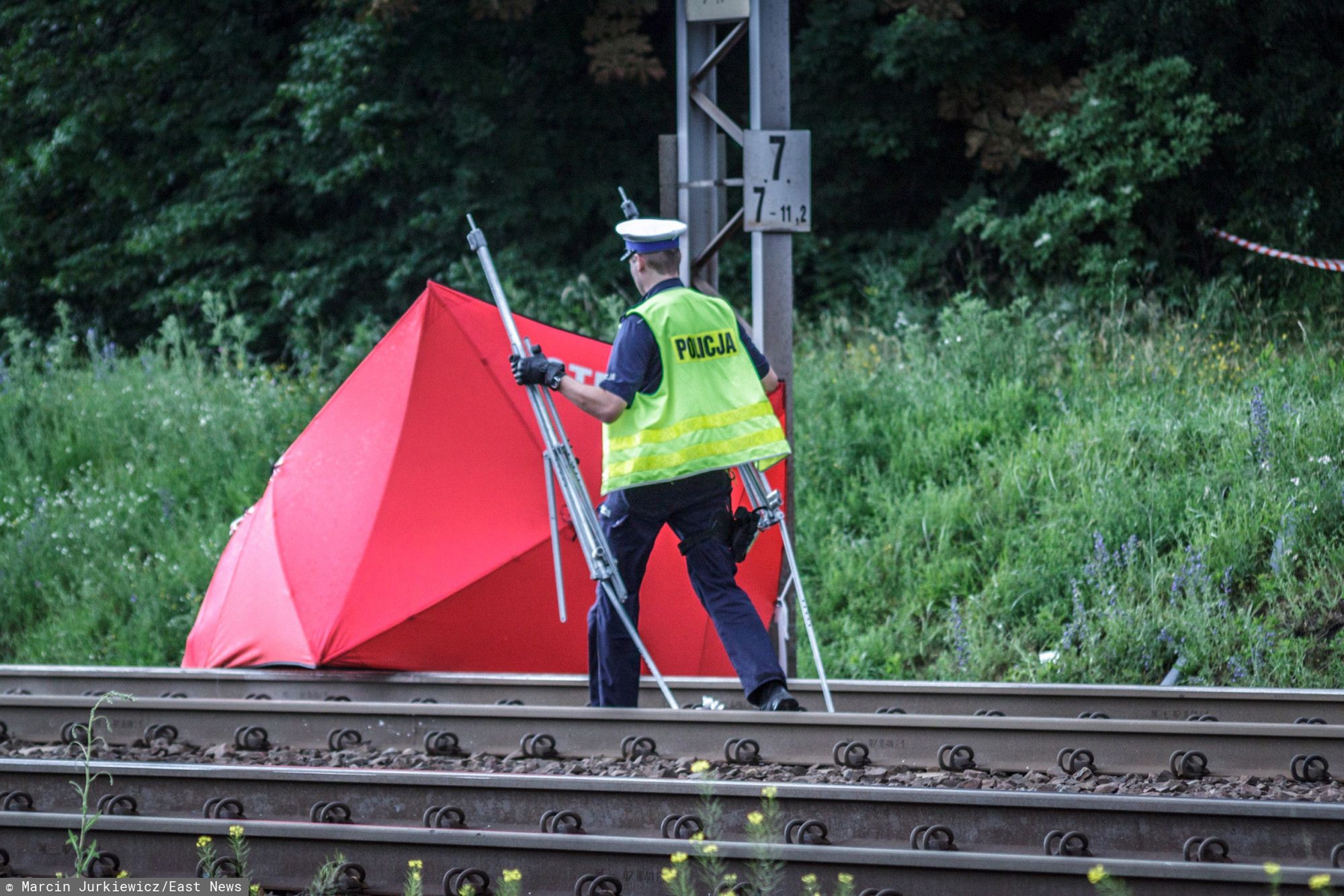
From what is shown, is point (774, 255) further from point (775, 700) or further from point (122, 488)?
point (122, 488)

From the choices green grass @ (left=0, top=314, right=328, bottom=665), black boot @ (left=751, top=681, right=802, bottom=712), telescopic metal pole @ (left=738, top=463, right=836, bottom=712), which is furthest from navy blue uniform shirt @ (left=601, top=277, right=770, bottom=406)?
green grass @ (left=0, top=314, right=328, bottom=665)

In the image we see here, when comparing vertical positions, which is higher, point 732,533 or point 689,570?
point 732,533

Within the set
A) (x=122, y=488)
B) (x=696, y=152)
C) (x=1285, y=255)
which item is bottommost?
(x=122, y=488)

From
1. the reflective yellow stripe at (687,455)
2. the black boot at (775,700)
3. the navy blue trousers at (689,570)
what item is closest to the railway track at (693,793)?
the black boot at (775,700)

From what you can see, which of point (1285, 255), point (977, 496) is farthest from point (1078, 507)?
point (1285, 255)

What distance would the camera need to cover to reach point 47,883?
146 inches

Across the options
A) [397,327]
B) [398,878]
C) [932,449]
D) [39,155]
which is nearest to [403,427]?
[397,327]

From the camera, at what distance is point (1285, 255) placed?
11273 mm

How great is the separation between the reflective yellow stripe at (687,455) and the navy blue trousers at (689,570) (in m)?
0.15

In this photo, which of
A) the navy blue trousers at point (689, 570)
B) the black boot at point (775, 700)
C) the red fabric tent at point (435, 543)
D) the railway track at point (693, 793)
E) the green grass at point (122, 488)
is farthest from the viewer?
the green grass at point (122, 488)

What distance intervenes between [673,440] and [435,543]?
5.41 ft

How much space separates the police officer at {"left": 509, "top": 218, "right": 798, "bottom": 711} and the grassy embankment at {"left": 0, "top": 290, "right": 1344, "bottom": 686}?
220 centimetres

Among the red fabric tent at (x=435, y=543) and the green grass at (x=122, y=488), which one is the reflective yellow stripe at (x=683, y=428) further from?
the green grass at (x=122, y=488)

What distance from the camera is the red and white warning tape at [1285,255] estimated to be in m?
11.7
